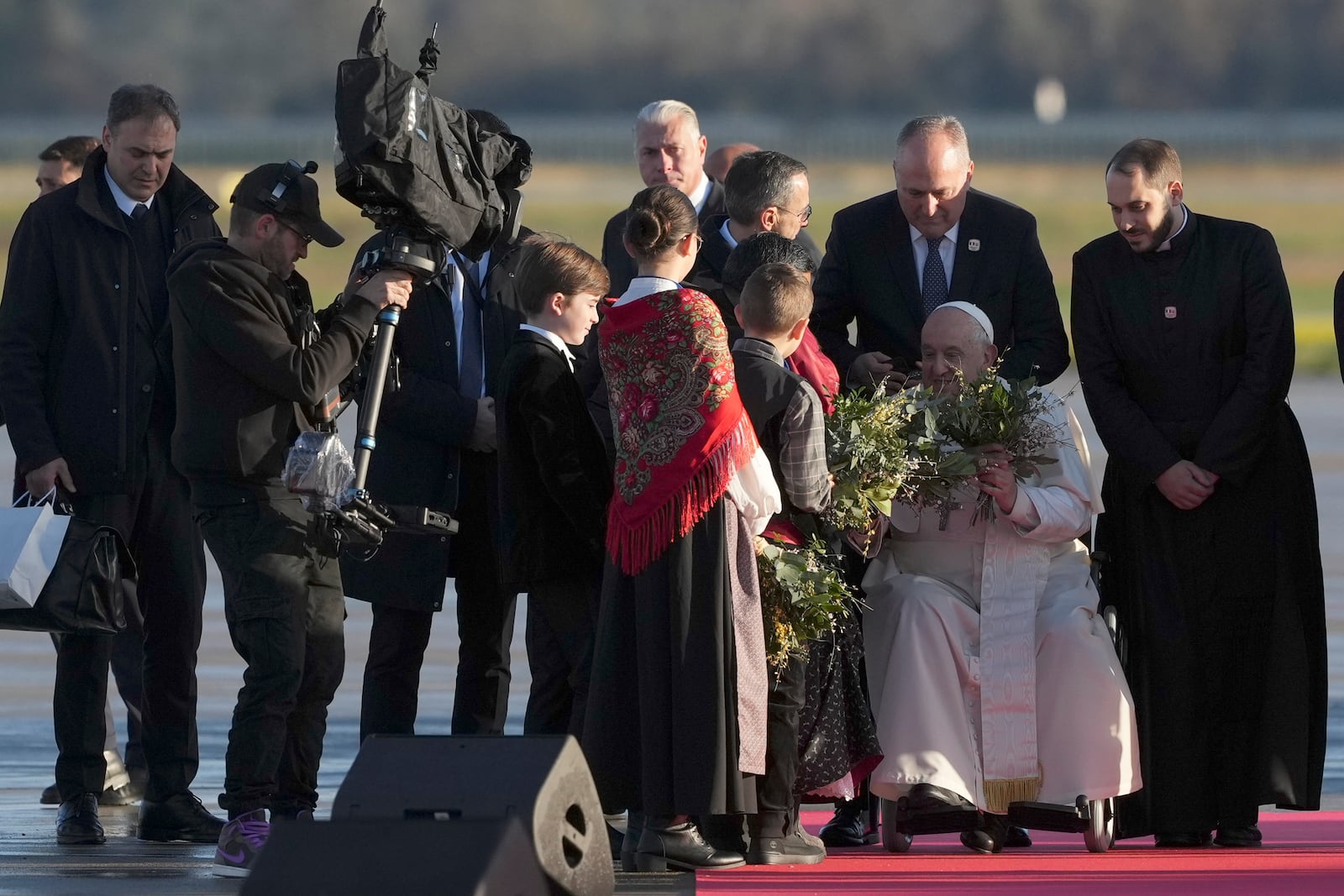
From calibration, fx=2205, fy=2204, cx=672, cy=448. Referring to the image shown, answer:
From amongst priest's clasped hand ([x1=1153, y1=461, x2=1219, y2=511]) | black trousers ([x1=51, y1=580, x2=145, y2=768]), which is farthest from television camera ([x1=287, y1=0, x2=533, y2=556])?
priest's clasped hand ([x1=1153, y1=461, x2=1219, y2=511])

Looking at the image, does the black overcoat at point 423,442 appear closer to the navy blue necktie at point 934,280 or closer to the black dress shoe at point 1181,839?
the navy blue necktie at point 934,280

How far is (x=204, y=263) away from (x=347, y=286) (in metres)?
0.43

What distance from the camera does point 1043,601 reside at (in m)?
6.22

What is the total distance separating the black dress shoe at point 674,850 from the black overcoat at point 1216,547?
52.8 inches

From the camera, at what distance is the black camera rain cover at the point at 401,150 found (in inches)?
225

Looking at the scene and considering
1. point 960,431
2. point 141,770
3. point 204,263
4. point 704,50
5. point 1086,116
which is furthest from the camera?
point 704,50

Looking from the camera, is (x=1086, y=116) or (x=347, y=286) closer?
(x=347, y=286)

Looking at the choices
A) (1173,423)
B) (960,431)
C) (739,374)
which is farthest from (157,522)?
(1173,423)

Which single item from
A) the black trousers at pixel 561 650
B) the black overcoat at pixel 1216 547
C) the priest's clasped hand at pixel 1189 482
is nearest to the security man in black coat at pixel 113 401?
the black trousers at pixel 561 650

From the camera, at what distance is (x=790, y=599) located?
5.75 meters

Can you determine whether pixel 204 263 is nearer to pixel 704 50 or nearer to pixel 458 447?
pixel 458 447

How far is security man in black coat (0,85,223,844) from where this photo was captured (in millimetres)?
6293

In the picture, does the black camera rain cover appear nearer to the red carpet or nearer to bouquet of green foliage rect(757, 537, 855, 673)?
bouquet of green foliage rect(757, 537, 855, 673)

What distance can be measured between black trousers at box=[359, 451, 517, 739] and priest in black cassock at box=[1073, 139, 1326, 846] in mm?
1807
